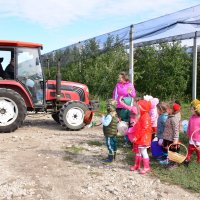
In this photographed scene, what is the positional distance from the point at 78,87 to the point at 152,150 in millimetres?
3861

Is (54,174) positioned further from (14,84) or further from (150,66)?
(150,66)

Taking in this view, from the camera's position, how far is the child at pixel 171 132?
590 cm

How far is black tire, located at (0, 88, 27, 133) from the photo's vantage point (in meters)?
8.46

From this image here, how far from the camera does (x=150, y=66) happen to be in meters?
18.2

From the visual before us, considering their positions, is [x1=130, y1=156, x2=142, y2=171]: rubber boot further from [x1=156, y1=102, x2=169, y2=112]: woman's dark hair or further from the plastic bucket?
the plastic bucket

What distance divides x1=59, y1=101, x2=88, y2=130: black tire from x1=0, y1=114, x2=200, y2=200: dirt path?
3.75 ft

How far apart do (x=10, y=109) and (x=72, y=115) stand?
1424 mm

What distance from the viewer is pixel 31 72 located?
9000 mm

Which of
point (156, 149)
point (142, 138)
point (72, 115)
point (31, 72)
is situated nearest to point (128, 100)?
point (156, 149)

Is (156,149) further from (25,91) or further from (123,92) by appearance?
(25,91)

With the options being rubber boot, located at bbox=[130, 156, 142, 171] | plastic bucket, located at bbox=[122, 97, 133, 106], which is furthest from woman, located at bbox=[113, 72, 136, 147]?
rubber boot, located at bbox=[130, 156, 142, 171]

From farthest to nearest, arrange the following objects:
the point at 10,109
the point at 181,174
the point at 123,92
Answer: the point at 10,109 < the point at 123,92 < the point at 181,174

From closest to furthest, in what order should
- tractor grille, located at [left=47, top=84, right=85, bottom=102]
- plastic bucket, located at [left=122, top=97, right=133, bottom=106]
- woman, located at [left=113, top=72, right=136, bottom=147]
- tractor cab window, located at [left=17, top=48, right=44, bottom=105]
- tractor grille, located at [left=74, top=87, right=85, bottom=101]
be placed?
plastic bucket, located at [left=122, top=97, right=133, bottom=106] < woman, located at [left=113, top=72, right=136, bottom=147] < tractor cab window, located at [left=17, top=48, right=44, bottom=105] < tractor grille, located at [left=47, top=84, right=85, bottom=102] < tractor grille, located at [left=74, top=87, right=85, bottom=101]

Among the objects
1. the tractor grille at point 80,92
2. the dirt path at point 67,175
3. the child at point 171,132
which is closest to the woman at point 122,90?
the dirt path at point 67,175
